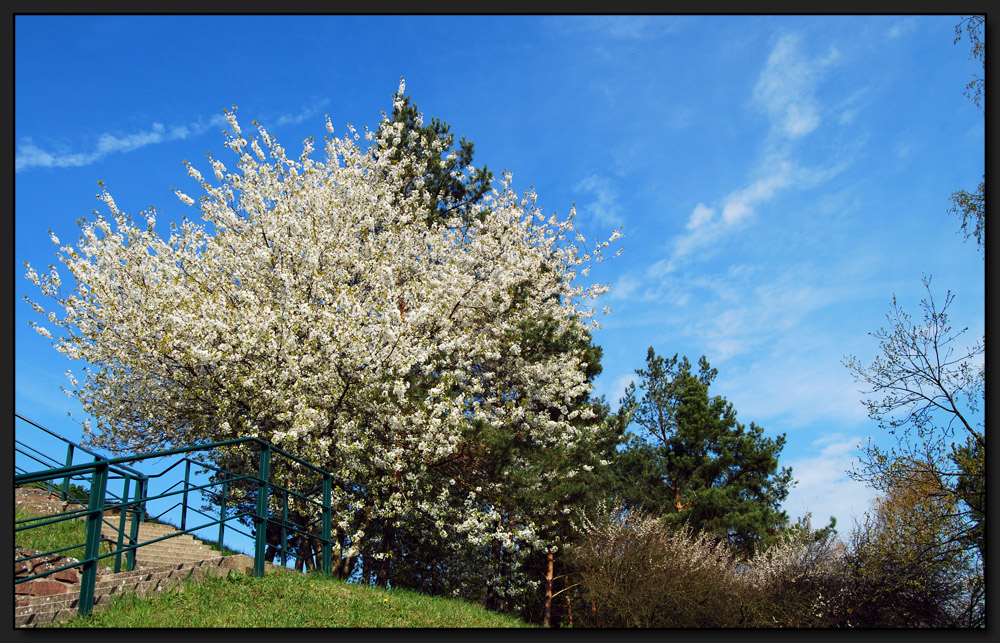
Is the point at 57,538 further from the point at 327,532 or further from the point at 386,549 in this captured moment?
the point at 386,549

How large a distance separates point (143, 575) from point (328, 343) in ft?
19.4

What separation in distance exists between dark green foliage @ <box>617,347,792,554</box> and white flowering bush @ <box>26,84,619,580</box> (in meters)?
10.8

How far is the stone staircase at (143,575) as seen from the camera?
6.14 meters

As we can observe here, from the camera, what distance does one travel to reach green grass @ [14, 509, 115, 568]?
9.07m

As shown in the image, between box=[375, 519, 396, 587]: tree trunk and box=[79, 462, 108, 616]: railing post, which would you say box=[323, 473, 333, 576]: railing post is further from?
box=[375, 519, 396, 587]: tree trunk

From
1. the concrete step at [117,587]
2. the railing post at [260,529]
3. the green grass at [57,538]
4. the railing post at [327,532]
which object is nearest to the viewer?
the concrete step at [117,587]

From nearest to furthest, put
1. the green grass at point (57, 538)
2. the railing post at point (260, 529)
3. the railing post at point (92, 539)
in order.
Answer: the railing post at point (92, 539), the railing post at point (260, 529), the green grass at point (57, 538)

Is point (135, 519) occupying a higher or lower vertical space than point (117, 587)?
higher

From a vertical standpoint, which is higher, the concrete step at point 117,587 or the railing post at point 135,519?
the railing post at point 135,519

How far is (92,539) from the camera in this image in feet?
21.4

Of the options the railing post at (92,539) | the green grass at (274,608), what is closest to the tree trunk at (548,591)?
the green grass at (274,608)

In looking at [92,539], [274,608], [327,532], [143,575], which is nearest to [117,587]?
[143,575]

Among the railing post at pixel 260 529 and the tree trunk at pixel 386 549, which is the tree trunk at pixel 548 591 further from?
the railing post at pixel 260 529

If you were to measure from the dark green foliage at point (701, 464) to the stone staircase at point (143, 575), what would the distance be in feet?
56.9
